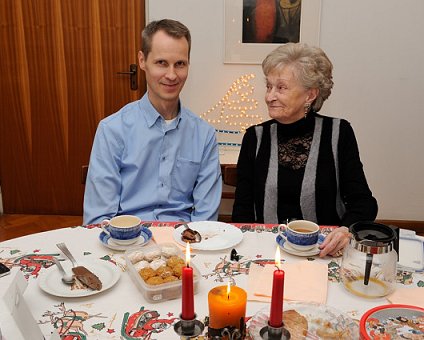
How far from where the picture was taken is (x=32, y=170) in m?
3.86

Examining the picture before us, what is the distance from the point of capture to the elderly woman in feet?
6.34

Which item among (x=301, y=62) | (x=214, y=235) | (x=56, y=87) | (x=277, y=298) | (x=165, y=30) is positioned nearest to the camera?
(x=277, y=298)

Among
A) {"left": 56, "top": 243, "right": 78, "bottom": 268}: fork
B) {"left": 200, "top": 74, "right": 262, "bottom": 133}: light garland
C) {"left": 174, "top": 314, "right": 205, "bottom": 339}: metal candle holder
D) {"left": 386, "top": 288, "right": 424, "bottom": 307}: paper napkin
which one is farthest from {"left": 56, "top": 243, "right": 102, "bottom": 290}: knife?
{"left": 200, "top": 74, "right": 262, "bottom": 133}: light garland

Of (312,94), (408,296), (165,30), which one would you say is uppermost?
(165,30)

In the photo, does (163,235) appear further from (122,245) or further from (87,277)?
(87,277)

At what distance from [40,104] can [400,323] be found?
3.27 metres

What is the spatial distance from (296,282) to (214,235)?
1.18 ft

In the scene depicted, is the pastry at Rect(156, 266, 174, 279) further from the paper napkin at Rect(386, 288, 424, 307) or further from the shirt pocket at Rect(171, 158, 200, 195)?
the shirt pocket at Rect(171, 158, 200, 195)

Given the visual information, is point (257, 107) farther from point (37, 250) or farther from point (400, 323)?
point (400, 323)

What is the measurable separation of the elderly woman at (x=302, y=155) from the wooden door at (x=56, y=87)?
1.85 meters

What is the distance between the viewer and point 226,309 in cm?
99

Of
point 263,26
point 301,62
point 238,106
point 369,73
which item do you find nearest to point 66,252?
point 301,62

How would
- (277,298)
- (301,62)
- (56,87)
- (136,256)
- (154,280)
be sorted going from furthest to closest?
(56,87) → (301,62) → (136,256) → (154,280) → (277,298)

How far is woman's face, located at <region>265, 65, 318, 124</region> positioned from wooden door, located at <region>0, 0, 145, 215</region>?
6.05 feet
